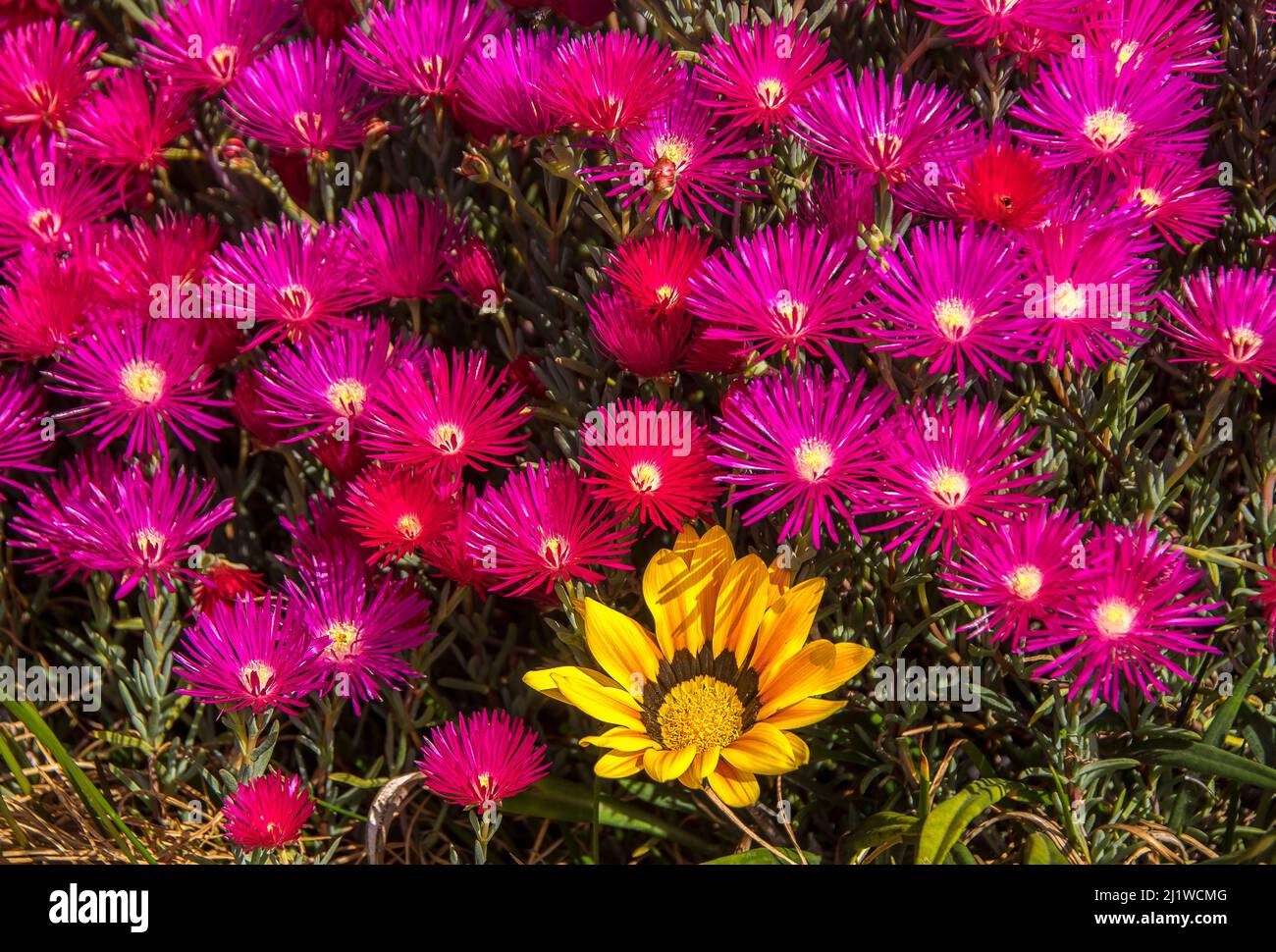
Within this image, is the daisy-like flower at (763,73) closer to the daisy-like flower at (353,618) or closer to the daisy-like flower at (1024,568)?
the daisy-like flower at (1024,568)

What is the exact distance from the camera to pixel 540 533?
3.58ft

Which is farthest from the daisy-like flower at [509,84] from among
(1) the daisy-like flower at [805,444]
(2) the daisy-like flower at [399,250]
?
(1) the daisy-like flower at [805,444]

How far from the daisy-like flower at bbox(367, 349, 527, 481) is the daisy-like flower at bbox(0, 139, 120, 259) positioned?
439 millimetres

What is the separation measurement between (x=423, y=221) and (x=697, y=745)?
1.94 feet

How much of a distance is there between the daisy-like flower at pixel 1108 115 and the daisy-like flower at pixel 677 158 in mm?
253

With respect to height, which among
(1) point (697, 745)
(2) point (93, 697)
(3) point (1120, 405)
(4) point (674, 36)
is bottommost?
(1) point (697, 745)

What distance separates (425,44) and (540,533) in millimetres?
495

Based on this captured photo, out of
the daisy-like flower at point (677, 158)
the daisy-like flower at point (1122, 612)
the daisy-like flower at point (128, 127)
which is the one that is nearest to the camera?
the daisy-like flower at point (1122, 612)

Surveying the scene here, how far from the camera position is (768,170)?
1.17 m

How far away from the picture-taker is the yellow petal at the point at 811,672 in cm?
114

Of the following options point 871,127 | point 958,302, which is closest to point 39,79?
point 871,127

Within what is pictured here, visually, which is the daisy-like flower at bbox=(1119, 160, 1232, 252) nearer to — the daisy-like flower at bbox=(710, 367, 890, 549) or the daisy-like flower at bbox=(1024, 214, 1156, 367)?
the daisy-like flower at bbox=(1024, 214, 1156, 367)
